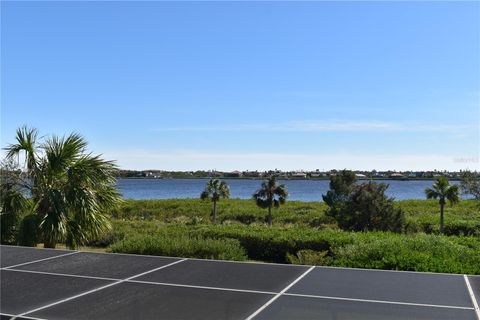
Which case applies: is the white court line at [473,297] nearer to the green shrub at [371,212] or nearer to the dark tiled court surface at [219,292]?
the dark tiled court surface at [219,292]

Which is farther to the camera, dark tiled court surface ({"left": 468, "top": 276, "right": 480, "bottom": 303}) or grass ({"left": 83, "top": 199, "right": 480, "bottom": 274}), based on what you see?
grass ({"left": 83, "top": 199, "right": 480, "bottom": 274})

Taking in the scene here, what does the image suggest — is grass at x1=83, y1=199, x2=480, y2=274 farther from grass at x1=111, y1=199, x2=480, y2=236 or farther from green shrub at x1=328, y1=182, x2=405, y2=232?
grass at x1=111, y1=199, x2=480, y2=236

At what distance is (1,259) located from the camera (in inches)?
225

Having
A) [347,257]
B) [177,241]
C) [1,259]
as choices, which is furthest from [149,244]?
[1,259]

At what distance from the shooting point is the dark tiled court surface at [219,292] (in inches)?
134

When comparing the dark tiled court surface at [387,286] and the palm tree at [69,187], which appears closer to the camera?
the dark tiled court surface at [387,286]

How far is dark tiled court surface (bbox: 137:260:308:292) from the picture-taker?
4309mm

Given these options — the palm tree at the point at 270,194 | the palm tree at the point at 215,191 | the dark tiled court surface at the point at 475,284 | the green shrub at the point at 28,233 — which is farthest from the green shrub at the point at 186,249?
the palm tree at the point at 215,191


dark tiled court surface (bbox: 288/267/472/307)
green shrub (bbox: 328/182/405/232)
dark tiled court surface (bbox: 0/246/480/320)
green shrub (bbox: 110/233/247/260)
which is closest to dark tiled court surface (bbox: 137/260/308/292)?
dark tiled court surface (bbox: 0/246/480/320)

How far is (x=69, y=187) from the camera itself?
454 inches

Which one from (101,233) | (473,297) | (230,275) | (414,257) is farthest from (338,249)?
(473,297)

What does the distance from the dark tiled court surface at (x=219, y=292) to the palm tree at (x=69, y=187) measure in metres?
5.61

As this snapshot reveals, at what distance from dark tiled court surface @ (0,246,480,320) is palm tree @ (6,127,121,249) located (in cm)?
561

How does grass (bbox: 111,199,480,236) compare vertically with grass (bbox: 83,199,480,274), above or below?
below
